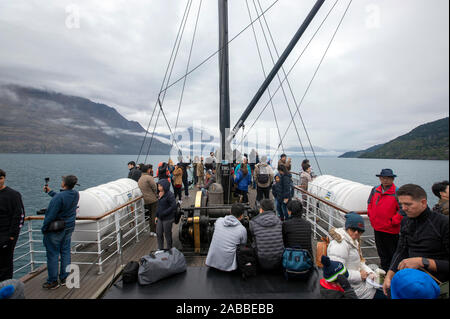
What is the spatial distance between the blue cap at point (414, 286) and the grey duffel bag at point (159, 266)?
2563 millimetres

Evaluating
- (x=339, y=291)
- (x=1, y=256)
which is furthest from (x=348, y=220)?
(x=1, y=256)

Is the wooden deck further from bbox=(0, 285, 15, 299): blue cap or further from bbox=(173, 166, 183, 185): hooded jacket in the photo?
bbox=(173, 166, 183, 185): hooded jacket

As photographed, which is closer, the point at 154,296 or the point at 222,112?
the point at 154,296

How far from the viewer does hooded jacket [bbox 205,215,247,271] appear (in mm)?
2959

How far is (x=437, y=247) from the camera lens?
142 centimetres

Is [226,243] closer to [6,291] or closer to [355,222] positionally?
[355,222]

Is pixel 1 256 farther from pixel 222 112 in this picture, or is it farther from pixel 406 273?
pixel 222 112

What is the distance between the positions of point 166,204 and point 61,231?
1.65 m

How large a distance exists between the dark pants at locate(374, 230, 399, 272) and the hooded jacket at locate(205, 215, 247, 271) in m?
2.12

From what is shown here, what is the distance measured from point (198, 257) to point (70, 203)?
2.51 m

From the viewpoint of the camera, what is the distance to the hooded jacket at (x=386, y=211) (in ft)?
9.74

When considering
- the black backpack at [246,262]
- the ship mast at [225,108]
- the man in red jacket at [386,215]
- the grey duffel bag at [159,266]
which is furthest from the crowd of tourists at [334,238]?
the ship mast at [225,108]
